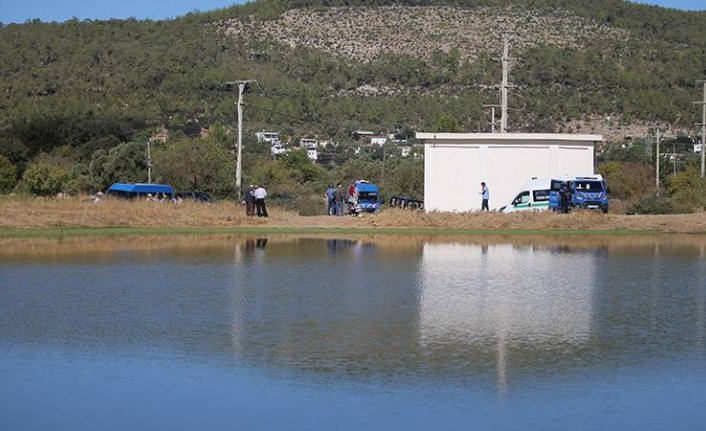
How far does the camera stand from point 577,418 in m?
12.6

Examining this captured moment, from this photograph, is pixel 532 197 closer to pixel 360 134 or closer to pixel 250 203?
pixel 250 203

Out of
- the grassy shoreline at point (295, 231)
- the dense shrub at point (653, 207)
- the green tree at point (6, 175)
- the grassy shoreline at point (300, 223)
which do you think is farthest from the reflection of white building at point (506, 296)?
the green tree at point (6, 175)

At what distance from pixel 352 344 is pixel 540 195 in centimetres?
3252

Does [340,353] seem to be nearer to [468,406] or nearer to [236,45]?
[468,406]

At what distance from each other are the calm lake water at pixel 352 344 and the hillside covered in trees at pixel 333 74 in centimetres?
5214

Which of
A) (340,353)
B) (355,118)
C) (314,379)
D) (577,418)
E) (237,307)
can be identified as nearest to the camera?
(577,418)

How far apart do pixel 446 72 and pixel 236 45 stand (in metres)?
22.6

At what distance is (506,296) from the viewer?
22484 millimetres

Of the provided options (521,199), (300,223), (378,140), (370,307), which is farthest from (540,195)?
(378,140)

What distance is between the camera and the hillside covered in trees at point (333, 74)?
94875 millimetres

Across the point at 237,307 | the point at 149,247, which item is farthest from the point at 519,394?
the point at 149,247

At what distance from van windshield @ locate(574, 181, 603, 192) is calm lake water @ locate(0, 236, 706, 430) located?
18.2 meters

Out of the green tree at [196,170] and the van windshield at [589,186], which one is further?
the green tree at [196,170]

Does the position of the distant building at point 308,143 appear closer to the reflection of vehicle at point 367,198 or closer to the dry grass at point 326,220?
the reflection of vehicle at point 367,198
